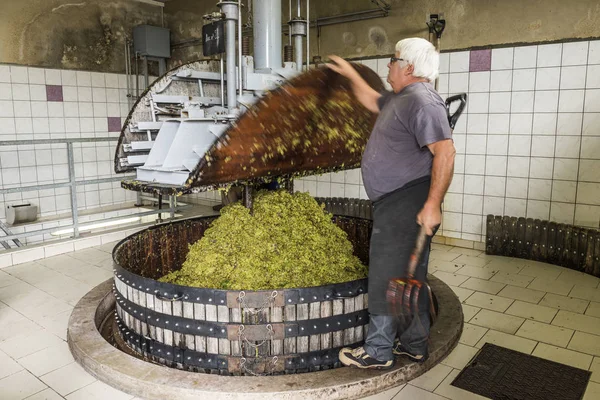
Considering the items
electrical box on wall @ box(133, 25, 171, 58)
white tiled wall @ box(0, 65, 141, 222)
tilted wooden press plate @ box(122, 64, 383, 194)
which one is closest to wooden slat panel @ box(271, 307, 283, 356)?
tilted wooden press plate @ box(122, 64, 383, 194)

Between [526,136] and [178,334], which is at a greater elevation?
[526,136]

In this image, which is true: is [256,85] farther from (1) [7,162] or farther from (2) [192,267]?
(1) [7,162]

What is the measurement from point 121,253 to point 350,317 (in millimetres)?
1618

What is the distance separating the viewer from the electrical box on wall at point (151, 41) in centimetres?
730

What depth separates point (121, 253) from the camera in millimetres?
3188

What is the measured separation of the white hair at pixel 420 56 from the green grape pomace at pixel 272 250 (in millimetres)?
1262

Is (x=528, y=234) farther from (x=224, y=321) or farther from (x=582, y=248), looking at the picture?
(x=224, y=321)

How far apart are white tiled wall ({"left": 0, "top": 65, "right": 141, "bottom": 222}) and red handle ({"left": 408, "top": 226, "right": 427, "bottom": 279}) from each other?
4.70 metres

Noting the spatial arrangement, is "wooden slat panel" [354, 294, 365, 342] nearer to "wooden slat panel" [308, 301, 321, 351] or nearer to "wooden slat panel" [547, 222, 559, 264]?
"wooden slat panel" [308, 301, 321, 351]

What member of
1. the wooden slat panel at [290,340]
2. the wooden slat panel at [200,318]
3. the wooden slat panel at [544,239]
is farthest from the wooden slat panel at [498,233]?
the wooden slat panel at [200,318]

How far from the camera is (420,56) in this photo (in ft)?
7.47

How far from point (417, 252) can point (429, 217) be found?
→ 0.23 metres

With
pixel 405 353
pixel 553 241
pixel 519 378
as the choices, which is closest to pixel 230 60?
pixel 405 353

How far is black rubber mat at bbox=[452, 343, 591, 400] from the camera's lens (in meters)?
2.48
